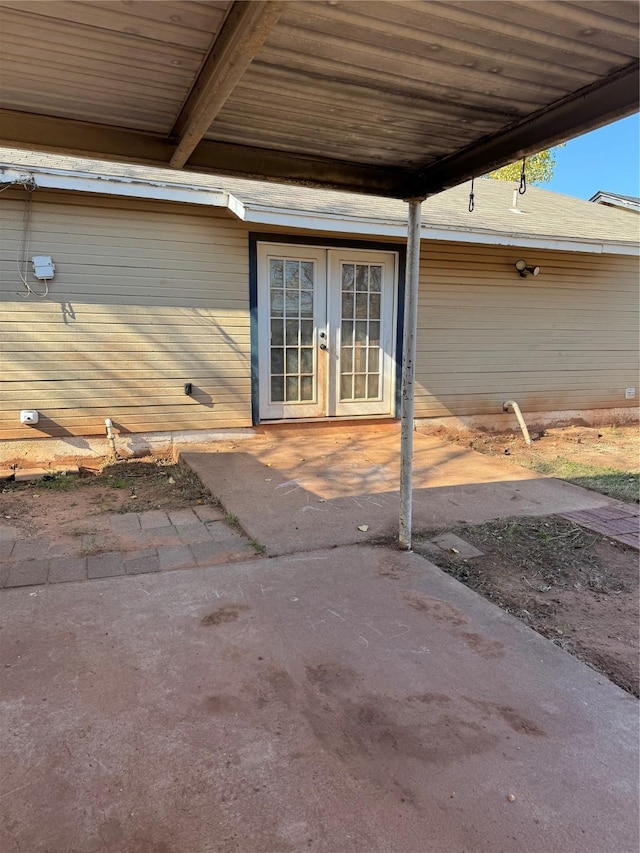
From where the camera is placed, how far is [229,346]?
6.12 meters

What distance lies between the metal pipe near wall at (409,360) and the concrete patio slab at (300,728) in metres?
0.69

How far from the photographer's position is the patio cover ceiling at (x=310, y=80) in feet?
5.60

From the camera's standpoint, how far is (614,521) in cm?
405

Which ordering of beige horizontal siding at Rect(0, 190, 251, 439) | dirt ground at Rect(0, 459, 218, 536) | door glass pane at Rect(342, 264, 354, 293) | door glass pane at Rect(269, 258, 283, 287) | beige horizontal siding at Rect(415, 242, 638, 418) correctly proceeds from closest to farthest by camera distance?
dirt ground at Rect(0, 459, 218, 536) < beige horizontal siding at Rect(0, 190, 251, 439) < door glass pane at Rect(269, 258, 283, 287) < door glass pane at Rect(342, 264, 354, 293) < beige horizontal siding at Rect(415, 242, 638, 418)

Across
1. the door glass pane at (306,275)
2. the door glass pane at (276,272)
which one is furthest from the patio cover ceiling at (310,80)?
the door glass pane at (306,275)

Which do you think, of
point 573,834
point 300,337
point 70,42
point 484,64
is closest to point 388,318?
point 300,337

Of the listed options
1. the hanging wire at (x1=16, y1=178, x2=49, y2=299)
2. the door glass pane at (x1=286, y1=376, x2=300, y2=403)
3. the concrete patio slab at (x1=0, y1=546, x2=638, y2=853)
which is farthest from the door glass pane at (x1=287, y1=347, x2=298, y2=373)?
the concrete patio slab at (x1=0, y1=546, x2=638, y2=853)

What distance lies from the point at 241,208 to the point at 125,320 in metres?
1.74

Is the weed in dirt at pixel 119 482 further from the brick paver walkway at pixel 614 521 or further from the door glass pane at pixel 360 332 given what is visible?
the brick paver walkway at pixel 614 521

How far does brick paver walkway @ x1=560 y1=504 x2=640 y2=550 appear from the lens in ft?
12.3

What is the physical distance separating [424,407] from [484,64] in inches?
219

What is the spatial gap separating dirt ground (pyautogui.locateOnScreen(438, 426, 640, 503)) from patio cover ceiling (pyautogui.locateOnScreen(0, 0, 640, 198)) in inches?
140

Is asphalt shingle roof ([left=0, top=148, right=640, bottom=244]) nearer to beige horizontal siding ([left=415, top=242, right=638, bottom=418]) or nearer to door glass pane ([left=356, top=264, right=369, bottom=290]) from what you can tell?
beige horizontal siding ([left=415, top=242, right=638, bottom=418])

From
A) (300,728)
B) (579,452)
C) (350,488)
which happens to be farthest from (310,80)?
(579,452)
